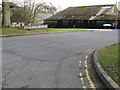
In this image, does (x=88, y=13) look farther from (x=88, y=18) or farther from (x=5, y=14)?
(x=5, y=14)

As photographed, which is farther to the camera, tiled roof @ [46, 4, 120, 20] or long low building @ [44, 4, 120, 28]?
tiled roof @ [46, 4, 120, 20]

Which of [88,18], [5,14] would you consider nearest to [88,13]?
[88,18]

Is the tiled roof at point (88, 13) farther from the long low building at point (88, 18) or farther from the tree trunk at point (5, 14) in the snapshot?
the tree trunk at point (5, 14)

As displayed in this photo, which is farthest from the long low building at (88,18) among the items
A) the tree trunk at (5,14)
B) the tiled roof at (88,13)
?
the tree trunk at (5,14)

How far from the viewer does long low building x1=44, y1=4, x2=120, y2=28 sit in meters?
46.4

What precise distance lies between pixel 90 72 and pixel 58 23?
49.3 metres

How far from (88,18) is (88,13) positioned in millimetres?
3738

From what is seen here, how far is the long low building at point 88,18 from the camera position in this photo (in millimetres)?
46438

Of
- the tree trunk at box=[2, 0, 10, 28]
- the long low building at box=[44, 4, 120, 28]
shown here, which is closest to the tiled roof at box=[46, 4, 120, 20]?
the long low building at box=[44, 4, 120, 28]

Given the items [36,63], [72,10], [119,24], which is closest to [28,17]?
[72,10]

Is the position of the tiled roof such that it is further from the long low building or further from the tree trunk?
the tree trunk

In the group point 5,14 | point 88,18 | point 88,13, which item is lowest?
point 5,14

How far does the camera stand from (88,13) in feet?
172

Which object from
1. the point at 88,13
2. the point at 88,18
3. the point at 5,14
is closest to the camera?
the point at 5,14
